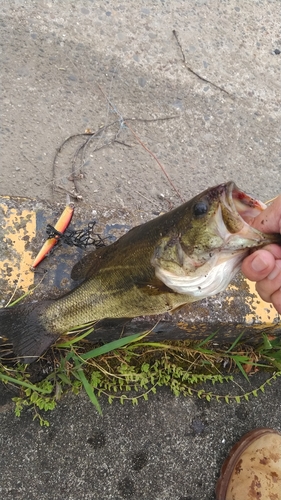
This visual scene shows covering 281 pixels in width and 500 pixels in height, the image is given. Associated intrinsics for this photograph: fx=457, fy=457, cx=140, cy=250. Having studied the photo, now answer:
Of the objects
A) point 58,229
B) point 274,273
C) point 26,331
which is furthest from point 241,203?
point 26,331

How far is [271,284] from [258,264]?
0.95ft

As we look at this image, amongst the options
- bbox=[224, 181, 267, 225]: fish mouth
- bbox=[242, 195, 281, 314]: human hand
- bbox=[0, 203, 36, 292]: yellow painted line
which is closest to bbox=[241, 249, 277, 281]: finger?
bbox=[242, 195, 281, 314]: human hand

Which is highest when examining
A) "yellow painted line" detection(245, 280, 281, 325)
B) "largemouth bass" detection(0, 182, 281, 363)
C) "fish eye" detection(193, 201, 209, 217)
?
"fish eye" detection(193, 201, 209, 217)

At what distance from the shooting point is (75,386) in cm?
304

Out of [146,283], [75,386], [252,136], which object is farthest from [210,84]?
[75,386]

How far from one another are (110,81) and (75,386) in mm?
2341

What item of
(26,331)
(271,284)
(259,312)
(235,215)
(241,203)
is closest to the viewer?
(235,215)

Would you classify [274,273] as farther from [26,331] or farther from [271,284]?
[26,331]

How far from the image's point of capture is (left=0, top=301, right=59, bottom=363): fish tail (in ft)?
8.35

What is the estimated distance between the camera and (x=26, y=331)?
254cm

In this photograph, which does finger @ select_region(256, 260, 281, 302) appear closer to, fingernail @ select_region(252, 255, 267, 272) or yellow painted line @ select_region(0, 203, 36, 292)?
fingernail @ select_region(252, 255, 267, 272)

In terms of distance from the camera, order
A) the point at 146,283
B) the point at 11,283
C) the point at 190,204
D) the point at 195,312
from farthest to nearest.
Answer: the point at 195,312
the point at 11,283
the point at 146,283
the point at 190,204

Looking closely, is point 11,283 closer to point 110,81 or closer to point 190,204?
point 190,204

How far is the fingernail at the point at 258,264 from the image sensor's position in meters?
2.02
